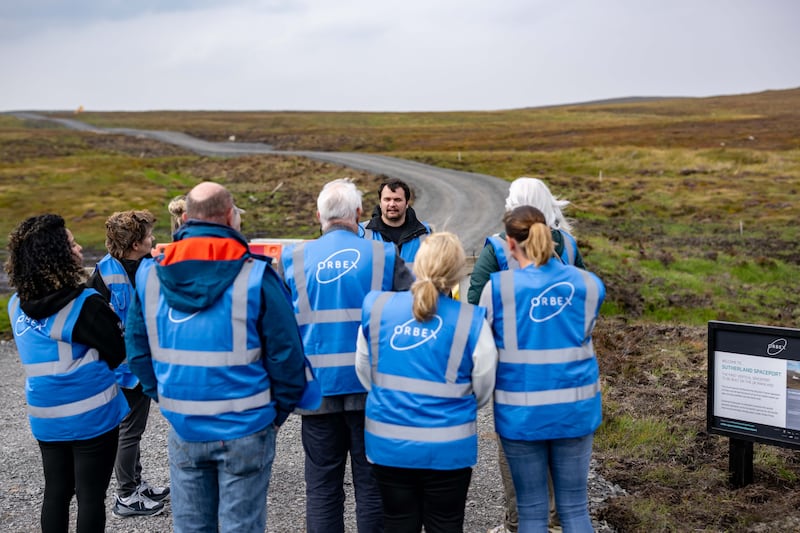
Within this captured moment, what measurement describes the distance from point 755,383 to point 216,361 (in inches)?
156

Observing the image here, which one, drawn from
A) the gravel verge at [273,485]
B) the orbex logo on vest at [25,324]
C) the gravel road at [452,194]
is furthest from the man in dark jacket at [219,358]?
the gravel road at [452,194]

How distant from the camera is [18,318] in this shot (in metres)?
4.13

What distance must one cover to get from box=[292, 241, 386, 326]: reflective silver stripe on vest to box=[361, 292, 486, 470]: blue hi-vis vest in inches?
17.2

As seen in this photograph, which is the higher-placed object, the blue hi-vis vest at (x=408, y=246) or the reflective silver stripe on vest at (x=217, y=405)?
the blue hi-vis vest at (x=408, y=246)

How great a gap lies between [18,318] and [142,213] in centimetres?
123

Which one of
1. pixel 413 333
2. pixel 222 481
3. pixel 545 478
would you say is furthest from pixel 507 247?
pixel 222 481

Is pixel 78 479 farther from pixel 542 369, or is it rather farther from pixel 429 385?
pixel 542 369

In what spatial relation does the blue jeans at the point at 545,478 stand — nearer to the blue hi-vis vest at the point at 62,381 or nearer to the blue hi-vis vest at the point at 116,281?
the blue hi-vis vest at the point at 62,381

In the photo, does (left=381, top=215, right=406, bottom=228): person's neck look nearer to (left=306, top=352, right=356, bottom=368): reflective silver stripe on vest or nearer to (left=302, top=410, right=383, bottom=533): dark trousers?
(left=306, top=352, right=356, bottom=368): reflective silver stripe on vest

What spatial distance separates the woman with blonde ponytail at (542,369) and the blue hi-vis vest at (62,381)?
2254 millimetres

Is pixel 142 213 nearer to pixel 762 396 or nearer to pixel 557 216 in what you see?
pixel 557 216

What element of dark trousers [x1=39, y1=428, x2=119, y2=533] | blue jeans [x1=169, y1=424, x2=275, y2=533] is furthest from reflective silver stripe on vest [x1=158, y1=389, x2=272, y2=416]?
dark trousers [x1=39, y1=428, x2=119, y2=533]

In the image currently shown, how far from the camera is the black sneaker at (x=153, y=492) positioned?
17.7 ft

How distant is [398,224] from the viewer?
5.77m
